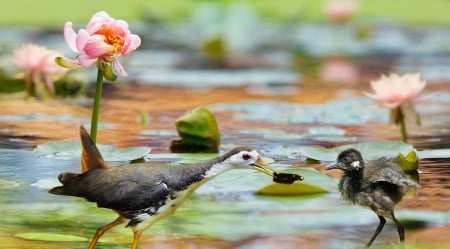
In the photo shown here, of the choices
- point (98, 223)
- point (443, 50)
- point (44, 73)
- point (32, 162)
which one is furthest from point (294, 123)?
point (443, 50)

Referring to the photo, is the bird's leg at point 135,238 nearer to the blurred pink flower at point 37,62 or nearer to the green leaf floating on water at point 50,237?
the green leaf floating on water at point 50,237

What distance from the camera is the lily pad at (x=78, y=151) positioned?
2.40m

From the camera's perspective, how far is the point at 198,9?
8.16 m

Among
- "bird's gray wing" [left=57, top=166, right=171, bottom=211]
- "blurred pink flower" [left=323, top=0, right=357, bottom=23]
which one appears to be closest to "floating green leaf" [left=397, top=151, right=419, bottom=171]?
"bird's gray wing" [left=57, top=166, right=171, bottom=211]

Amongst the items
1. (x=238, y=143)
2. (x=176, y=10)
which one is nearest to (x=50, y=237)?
(x=238, y=143)

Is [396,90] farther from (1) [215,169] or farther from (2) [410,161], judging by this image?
(1) [215,169]

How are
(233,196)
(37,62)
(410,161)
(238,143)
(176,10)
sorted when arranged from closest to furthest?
(233,196) → (410,161) → (238,143) → (37,62) → (176,10)

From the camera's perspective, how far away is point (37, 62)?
322 centimetres

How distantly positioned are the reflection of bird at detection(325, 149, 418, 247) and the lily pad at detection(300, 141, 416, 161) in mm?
640

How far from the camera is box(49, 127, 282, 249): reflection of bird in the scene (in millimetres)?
1620

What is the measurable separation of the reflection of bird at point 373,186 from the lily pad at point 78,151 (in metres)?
0.71

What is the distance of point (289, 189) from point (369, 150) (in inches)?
16.1

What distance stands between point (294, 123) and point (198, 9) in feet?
16.5

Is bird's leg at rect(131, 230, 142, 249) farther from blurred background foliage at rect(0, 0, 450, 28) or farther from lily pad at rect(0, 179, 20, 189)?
blurred background foliage at rect(0, 0, 450, 28)
